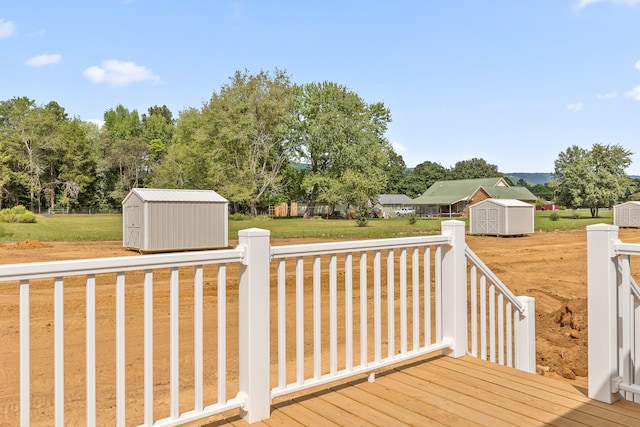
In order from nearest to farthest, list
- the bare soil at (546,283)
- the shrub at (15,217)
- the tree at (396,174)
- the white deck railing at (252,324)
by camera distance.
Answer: the white deck railing at (252,324) < the bare soil at (546,283) < the shrub at (15,217) < the tree at (396,174)

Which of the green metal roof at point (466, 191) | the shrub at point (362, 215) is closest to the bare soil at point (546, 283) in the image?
the shrub at point (362, 215)

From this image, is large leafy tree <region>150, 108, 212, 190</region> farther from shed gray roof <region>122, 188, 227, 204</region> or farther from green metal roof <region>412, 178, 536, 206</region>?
green metal roof <region>412, 178, 536, 206</region>

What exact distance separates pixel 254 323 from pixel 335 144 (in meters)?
36.2

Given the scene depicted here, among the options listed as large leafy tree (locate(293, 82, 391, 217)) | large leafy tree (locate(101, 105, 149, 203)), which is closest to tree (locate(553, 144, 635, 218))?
large leafy tree (locate(293, 82, 391, 217))

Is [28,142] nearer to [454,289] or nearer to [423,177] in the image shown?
[454,289]

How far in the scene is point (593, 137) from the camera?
4384 centimetres

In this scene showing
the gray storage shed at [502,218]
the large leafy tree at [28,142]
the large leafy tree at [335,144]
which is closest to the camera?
the gray storage shed at [502,218]

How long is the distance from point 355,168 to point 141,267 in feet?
119

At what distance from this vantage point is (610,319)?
8.21ft

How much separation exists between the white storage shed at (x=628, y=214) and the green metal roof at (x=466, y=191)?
55.6 feet

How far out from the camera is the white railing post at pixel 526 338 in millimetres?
3855

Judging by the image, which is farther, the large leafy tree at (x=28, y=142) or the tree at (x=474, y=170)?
the tree at (x=474, y=170)

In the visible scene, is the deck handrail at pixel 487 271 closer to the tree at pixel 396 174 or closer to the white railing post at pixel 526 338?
the white railing post at pixel 526 338

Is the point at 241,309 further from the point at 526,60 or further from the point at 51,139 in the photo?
the point at 51,139
